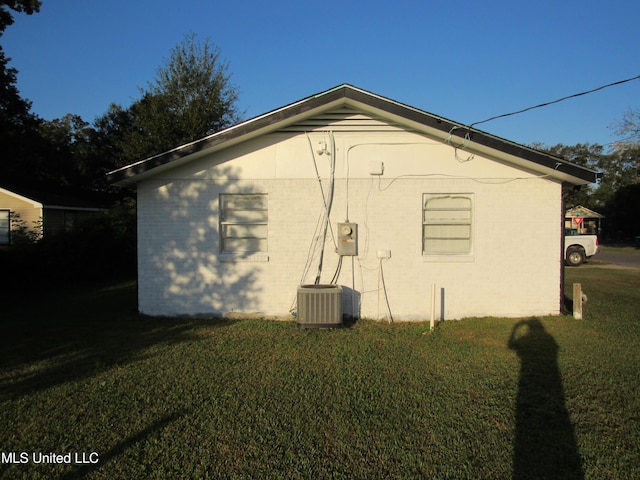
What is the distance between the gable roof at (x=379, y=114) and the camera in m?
7.55

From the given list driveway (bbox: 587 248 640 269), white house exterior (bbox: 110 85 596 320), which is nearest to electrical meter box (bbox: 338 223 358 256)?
white house exterior (bbox: 110 85 596 320)

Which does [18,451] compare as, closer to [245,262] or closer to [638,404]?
[245,262]

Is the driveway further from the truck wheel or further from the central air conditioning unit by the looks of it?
the central air conditioning unit

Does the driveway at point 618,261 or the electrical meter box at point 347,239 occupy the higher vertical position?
the electrical meter box at point 347,239

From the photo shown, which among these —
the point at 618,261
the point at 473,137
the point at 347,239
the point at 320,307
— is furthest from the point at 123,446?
the point at 618,261

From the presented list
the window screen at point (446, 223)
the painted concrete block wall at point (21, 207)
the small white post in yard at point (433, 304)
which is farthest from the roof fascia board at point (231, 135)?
the painted concrete block wall at point (21, 207)

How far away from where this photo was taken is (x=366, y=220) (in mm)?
8125

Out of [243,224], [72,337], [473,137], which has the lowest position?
[72,337]

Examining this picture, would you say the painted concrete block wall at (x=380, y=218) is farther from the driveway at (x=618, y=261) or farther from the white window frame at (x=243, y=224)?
the driveway at (x=618, y=261)

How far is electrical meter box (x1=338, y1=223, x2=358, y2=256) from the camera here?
7.94m

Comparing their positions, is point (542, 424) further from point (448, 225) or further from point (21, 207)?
point (21, 207)

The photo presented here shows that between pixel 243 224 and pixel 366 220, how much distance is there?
92.2 inches

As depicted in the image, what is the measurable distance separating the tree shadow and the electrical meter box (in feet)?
10.5

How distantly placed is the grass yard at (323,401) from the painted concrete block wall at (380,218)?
0.79 m
